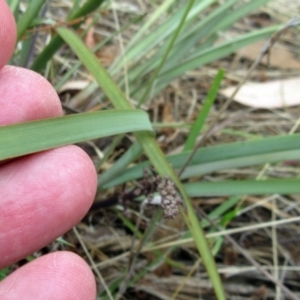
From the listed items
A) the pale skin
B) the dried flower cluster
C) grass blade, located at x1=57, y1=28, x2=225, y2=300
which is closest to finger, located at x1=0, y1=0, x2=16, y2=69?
the pale skin

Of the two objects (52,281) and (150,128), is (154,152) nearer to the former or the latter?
(150,128)

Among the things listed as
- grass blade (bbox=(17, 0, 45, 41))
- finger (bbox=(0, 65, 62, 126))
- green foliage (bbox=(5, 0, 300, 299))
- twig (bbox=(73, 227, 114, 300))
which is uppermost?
grass blade (bbox=(17, 0, 45, 41))

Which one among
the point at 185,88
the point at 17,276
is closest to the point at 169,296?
the point at 17,276

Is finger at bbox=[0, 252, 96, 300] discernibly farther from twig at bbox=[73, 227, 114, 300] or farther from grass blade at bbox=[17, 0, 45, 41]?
grass blade at bbox=[17, 0, 45, 41]

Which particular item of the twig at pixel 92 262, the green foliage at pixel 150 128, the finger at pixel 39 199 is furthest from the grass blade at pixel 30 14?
the twig at pixel 92 262

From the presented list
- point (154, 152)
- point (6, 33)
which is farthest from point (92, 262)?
point (6, 33)

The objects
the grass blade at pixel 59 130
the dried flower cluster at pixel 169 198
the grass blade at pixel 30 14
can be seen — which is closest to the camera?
the grass blade at pixel 59 130

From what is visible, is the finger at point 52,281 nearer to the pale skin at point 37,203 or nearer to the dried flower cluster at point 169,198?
the pale skin at point 37,203
